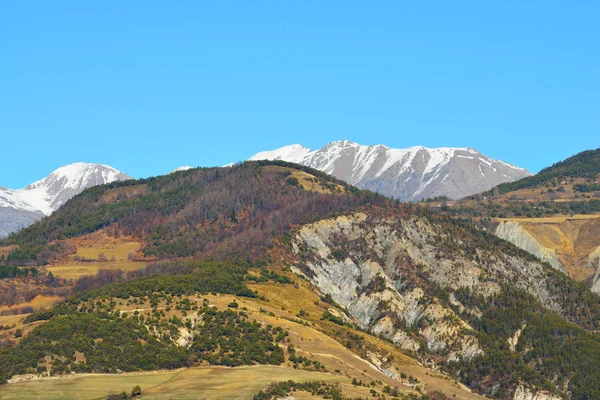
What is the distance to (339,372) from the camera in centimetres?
19175

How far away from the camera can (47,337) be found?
192750mm

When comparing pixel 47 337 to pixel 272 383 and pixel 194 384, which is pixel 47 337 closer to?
pixel 194 384

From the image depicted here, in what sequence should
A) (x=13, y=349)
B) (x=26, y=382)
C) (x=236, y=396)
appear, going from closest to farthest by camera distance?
1. (x=236, y=396)
2. (x=26, y=382)
3. (x=13, y=349)

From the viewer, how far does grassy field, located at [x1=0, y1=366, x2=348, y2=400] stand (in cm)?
16775

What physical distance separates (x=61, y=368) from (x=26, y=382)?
7.64 metres

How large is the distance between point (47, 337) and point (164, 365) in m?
24.0

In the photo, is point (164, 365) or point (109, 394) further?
point (164, 365)

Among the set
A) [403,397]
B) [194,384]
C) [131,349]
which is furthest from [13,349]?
[403,397]

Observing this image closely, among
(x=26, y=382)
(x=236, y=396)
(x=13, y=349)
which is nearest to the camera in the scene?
(x=236, y=396)

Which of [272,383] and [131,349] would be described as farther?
[131,349]

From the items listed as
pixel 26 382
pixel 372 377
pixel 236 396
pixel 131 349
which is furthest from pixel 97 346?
pixel 372 377

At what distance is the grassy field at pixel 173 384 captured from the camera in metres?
168

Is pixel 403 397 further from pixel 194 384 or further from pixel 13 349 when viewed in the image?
pixel 13 349

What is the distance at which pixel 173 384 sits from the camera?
177625 mm
